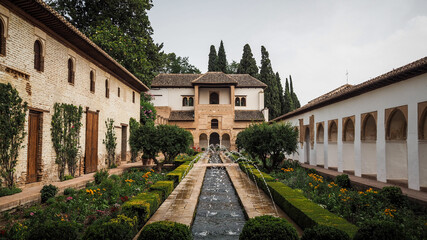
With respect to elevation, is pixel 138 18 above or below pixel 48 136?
above

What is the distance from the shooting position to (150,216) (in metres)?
6.60

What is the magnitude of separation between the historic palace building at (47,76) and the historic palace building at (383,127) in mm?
10978

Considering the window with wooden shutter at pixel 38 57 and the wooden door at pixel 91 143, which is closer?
the window with wooden shutter at pixel 38 57

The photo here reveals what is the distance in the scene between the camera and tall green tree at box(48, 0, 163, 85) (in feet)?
66.8

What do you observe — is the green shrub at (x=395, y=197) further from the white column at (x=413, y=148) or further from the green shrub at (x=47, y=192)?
the green shrub at (x=47, y=192)

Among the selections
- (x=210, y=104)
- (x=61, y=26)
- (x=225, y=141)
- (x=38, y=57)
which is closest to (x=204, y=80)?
(x=210, y=104)

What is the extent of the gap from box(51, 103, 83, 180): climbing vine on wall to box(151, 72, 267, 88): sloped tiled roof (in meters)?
24.1

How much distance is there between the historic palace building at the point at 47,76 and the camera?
8164 mm

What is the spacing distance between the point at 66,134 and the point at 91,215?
544 cm

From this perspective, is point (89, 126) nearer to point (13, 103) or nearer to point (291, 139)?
Answer: point (13, 103)

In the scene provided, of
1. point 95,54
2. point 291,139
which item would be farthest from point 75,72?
point 291,139

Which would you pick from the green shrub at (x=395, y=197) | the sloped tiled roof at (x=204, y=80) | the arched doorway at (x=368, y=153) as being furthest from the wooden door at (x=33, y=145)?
the sloped tiled roof at (x=204, y=80)

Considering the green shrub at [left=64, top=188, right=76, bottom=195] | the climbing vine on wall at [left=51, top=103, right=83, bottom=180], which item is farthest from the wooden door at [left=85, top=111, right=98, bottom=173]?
the green shrub at [left=64, top=188, right=76, bottom=195]

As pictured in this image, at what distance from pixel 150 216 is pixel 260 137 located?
8.92m
